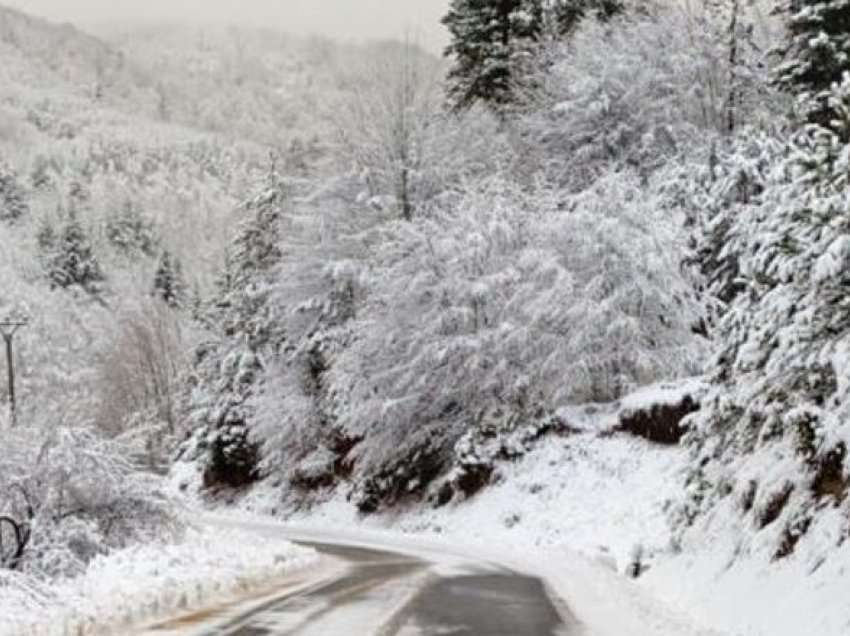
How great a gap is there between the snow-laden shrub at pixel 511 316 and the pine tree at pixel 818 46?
6.34 m

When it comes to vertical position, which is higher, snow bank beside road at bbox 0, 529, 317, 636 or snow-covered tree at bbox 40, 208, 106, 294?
snow-covered tree at bbox 40, 208, 106, 294

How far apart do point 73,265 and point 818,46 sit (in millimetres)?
120182

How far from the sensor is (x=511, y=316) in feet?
123

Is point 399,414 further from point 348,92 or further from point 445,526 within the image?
point 348,92

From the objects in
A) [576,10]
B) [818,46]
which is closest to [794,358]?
[818,46]

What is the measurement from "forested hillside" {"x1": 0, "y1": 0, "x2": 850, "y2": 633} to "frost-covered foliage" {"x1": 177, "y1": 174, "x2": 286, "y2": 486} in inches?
5.7

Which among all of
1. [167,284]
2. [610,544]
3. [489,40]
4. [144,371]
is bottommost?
[144,371]

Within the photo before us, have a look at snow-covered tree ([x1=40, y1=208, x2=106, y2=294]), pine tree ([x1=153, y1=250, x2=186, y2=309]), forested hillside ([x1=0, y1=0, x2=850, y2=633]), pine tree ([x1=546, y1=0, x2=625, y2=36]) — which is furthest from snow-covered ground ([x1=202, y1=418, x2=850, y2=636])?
snow-covered tree ([x1=40, y1=208, x2=106, y2=294])

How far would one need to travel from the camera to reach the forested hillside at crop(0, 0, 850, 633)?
16.3m

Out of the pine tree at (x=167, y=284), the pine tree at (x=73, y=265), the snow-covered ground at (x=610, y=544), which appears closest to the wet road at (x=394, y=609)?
the snow-covered ground at (x=610, y=544)

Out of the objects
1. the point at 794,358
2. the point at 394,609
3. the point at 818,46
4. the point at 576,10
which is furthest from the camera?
the point at 576,10

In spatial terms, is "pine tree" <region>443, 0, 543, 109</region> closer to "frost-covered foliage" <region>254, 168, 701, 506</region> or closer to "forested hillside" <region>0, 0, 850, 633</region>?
"forested hillside" <region>0, 0, 850, 633</region>

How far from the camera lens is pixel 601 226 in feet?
121

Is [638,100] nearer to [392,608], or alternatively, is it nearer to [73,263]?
[392,608]
